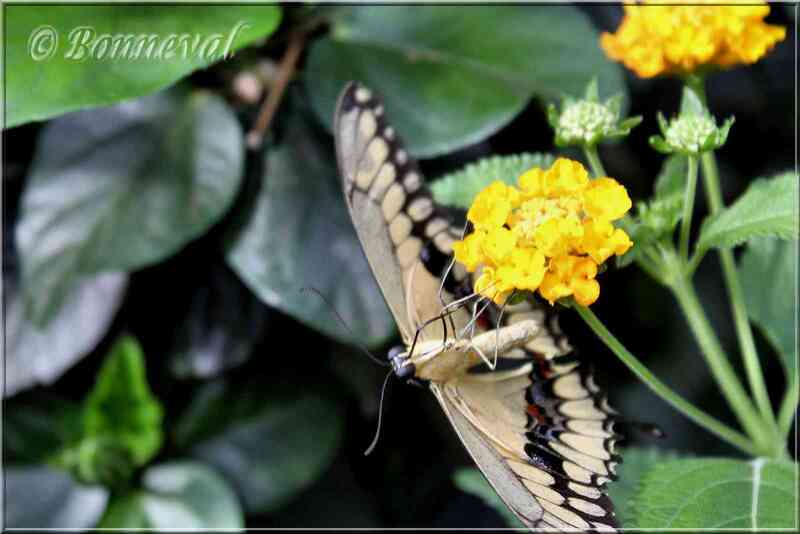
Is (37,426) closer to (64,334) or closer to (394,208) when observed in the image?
(64,334)

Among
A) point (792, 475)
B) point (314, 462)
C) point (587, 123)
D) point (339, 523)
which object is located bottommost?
point (339, 523)

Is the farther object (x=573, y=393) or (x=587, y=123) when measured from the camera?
(x=573, y=393)

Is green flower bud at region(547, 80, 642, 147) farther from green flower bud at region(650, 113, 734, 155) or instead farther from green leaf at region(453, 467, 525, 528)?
green leaf at region(453, 467, 525, 528)

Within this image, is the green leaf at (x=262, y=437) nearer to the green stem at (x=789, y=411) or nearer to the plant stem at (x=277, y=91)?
the plant stem at (x=277, y=91)

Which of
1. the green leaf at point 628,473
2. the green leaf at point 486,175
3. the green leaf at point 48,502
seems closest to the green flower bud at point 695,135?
the green leaf at point 486,175

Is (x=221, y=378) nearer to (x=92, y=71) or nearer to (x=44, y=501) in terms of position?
(x=44, y=501)

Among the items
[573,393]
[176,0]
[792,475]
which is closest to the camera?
[792,475]

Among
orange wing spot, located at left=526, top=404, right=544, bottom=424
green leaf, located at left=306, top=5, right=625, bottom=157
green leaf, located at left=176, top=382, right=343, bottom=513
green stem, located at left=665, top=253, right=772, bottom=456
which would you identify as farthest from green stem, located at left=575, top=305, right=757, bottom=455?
green leaf, located at left=176, top=382, right=343, bottom=513

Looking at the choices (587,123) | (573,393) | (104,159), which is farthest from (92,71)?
(573,393)
